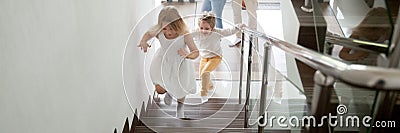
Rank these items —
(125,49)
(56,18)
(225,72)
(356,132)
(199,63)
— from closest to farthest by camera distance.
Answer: (56,18), (356,132), (125,49), (199,63), (225,72)

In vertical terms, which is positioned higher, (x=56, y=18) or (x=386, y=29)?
(x=56, y=18)

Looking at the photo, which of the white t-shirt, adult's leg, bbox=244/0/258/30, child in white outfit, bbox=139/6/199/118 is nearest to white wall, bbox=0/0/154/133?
child in white outfit, bbox=139/6/199/118

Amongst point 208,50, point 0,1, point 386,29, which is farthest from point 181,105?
point 0,1

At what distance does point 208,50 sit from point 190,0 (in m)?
2.41

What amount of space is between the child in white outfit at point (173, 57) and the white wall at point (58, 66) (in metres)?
0.98

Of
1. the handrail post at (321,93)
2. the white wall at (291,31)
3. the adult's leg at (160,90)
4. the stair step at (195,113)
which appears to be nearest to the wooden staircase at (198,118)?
the stair step at (195,113)

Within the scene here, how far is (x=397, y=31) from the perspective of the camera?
73.1 inches

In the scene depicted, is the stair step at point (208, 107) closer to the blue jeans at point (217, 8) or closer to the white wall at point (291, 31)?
the white wall at point (291, 31)

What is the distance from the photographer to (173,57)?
3.81 metres

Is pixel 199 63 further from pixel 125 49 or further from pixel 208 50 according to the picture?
pixel 125 49

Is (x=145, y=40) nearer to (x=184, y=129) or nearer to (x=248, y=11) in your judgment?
(x=184, y=129)

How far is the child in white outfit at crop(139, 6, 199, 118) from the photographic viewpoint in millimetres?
3779

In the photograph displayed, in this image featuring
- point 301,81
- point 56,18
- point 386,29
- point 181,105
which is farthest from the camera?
point 181,105

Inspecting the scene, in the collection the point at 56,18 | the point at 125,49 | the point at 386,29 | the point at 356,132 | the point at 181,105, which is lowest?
the point at 181,105
